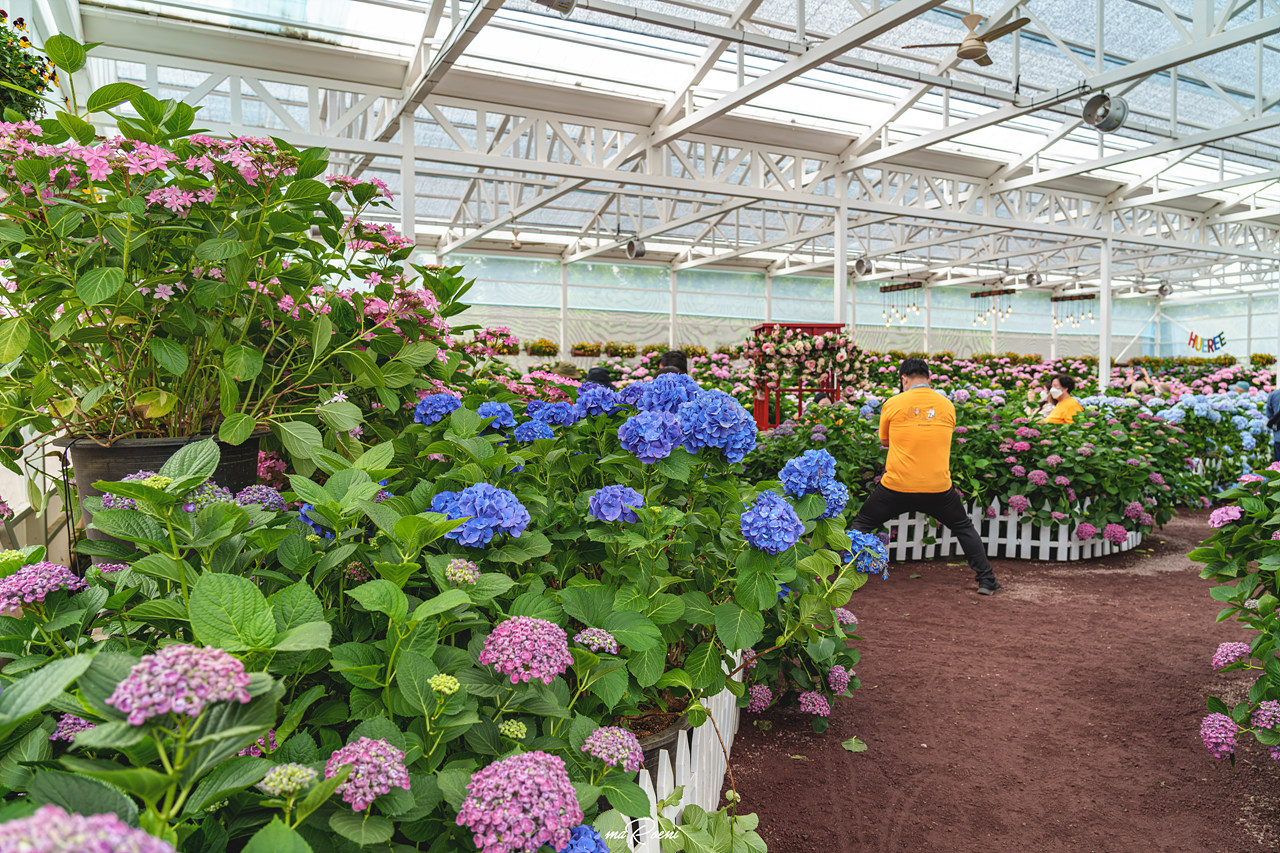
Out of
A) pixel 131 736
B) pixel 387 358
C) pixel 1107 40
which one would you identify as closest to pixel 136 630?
pixel 131 736

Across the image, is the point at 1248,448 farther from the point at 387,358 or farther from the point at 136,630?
the point at 136,630

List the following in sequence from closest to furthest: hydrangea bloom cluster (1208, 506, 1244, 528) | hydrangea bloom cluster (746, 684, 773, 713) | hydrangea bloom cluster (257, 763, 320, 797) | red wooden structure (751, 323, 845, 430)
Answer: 1. hydrangea bloom cluster (257, 763, 320, 797)
2. hydrangea bloom cluster (1208, 506, 1244, 528)
3. hydrangea bloom cluster (746, 684, 773, 713)
4. red wooden structure (751, 323, 845, 430)

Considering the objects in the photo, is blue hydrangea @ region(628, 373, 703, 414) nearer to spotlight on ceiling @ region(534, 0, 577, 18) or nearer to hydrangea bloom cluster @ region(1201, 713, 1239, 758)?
hydrangea bloom cluster @ region(1201, 713, 1239, 758)

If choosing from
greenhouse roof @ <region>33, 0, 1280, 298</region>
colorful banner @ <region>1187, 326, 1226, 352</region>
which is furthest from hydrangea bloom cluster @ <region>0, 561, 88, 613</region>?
colorful banner @ <region>1187, 326, 1226, 352</region>

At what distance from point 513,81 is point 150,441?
692 centimetres

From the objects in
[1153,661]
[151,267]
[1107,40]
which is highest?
[1107,40]

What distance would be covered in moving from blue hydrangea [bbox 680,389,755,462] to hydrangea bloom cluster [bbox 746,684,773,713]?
131 centimetres

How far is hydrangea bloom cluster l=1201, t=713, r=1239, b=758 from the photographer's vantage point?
2143mm

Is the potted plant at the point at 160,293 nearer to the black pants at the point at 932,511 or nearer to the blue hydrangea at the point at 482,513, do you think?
the blue hydrangea at the point at 482,513

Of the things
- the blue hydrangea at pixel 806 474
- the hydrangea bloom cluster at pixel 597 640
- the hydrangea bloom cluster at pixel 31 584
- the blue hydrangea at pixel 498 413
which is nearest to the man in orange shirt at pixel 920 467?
the blue hydrangea at pixel 806 474

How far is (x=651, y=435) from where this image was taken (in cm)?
135

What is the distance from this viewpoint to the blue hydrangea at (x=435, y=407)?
1598 millimetres

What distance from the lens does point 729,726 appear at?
2244 mm

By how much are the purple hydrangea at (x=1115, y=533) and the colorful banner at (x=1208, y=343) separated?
20.1 metres
